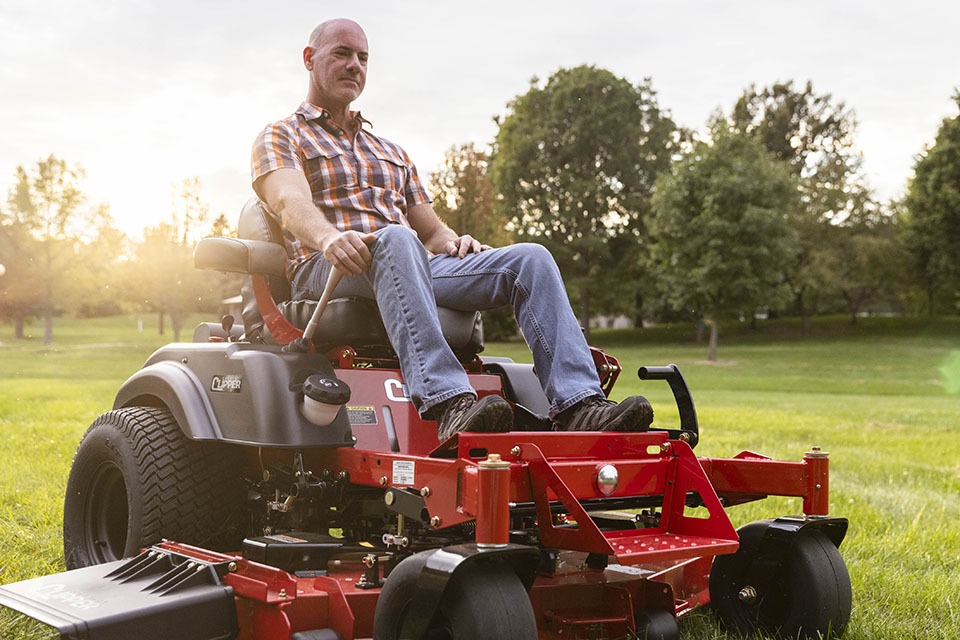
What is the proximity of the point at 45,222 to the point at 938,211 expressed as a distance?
1226 inches

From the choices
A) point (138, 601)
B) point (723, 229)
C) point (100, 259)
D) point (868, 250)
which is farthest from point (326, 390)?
point (868, 250)

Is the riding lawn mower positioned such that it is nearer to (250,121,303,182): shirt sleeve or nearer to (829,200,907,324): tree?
(250,121,303,182): shirt sleeve

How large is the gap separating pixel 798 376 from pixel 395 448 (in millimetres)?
23381

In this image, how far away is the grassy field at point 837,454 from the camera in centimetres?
357

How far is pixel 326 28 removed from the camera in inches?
138

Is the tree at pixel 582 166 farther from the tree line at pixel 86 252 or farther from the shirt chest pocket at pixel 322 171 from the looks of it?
the shirt chest pocket at pixel 322 171

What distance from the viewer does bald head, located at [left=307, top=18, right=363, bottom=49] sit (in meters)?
3.51

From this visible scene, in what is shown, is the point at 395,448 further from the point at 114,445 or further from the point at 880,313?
the point at 880,313

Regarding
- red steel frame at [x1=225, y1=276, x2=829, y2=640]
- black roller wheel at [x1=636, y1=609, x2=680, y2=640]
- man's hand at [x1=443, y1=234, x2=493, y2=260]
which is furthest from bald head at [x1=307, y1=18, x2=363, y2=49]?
black roller wheel at [x1=636, y1=609, x2=680, y2=640]

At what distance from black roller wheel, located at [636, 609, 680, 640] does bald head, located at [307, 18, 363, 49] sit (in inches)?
91.5

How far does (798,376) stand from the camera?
24.7m

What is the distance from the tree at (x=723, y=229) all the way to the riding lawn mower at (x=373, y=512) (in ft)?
84.5

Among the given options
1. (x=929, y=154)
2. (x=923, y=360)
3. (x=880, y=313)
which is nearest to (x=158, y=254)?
(x=923, y=360)

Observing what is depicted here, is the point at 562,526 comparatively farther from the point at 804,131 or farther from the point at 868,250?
the point at 804,131
